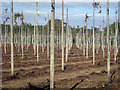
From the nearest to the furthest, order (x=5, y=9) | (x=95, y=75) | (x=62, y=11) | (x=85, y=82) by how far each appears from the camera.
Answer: (x=85, y=82)
(x=95, y=75)
(x=62, y=11)
(x=5, y=9)

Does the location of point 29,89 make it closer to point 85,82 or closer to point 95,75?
point 85,82

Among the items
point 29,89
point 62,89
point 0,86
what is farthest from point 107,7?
point 0,86

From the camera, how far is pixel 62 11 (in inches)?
537

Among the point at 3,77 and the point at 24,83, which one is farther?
the point at 3,77

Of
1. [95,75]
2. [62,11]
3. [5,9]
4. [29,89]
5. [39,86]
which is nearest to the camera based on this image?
[29,89]

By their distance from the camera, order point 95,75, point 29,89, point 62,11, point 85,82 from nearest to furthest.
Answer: point 29,89 < point 85,82 < point 95,75 < point 62,11

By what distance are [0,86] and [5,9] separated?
8.93m

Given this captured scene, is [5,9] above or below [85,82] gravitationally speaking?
above

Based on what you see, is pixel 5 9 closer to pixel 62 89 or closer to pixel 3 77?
pixel 3 77

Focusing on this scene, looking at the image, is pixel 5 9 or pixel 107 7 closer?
pixel 107 7

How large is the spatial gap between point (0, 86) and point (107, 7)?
7.12 meters

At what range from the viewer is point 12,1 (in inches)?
418

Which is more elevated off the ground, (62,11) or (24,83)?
(62,11)

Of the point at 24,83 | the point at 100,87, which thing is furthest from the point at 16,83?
the point at 100,87
